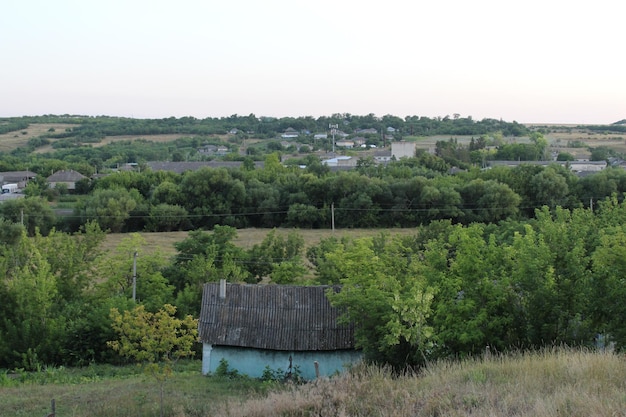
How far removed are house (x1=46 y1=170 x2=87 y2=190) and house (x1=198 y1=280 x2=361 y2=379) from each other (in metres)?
50.6

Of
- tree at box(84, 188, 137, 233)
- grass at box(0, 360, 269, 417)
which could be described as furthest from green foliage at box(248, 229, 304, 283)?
tree at box(84, 188, 137, 233)

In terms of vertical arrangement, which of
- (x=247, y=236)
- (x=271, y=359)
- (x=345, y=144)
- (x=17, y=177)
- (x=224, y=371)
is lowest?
(x=247, y=236)

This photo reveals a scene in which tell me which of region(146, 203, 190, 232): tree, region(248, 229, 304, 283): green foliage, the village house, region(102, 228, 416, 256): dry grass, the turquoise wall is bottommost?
region(102, 228, 416, 256): dry grass

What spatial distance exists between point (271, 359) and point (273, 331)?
2.59ft

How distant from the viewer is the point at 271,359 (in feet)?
60.7

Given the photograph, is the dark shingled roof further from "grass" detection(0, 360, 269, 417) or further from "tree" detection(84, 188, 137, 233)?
"tree" detection(84, 188, 137, 233)

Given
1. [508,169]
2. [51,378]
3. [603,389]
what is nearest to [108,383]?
[51,378]

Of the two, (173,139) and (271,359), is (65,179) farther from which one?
(173,139)

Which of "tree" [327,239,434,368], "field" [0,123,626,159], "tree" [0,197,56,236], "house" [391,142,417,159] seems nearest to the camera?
"tree" [327,239,434,368]

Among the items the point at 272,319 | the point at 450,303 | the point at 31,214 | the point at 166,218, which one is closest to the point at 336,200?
the point at 166,218

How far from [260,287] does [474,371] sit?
10.8 m

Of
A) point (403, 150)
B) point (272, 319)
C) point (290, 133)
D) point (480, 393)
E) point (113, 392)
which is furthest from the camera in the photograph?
point (290, 133)

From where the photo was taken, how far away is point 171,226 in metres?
49.8

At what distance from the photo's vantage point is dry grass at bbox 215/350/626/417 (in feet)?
25.6
